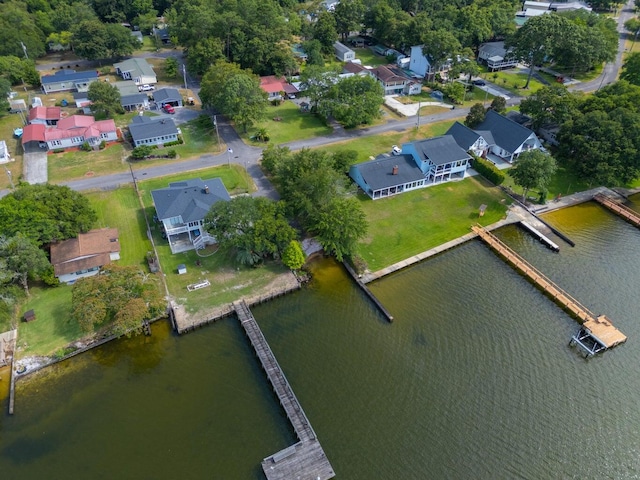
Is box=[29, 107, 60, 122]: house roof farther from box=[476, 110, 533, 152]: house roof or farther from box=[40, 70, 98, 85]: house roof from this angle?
box=[476, 110, 533, 152]: house roof

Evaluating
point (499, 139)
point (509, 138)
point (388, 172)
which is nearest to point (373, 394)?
point (388, 172)

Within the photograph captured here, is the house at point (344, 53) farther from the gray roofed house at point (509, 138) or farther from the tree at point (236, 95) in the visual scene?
the gray roofed house at point (509, 138)

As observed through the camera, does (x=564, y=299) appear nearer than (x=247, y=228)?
Yes

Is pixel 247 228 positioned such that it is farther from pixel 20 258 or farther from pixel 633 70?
pixel 633 70

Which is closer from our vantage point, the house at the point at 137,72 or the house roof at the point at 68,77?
the house roof at the point at 68,77

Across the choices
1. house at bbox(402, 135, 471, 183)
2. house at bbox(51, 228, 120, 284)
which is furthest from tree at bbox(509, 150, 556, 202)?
house at bbox(51, 228, 120, 284)

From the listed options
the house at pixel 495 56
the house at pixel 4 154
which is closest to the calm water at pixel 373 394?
the house at pixel 4 154
